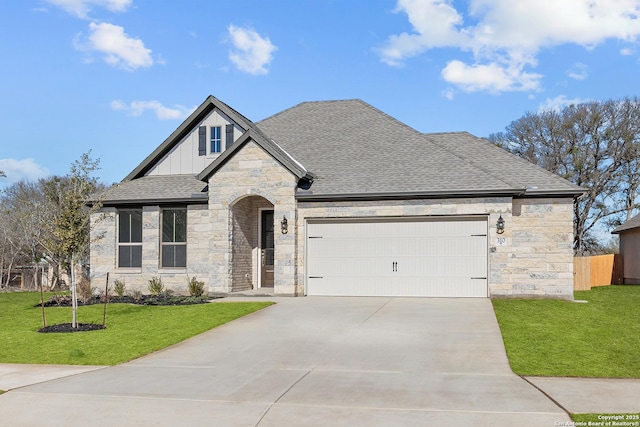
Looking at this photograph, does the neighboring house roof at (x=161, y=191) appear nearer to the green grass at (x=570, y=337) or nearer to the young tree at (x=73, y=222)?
the young tree at (x=73, y=222)

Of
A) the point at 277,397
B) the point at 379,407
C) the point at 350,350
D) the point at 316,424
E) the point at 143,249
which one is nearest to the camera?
the point at 316,424

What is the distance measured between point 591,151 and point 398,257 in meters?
29.3

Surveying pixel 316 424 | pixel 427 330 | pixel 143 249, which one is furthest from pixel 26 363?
pixel 143 249

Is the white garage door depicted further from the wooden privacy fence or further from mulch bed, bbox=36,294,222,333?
the wooden privacy fence

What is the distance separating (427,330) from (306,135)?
12837 mm

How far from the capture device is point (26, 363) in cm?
1088

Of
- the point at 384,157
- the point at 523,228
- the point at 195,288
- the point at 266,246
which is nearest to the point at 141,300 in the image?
the point at 195,288

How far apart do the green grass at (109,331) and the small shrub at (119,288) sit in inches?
119

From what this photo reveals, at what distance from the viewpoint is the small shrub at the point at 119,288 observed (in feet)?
69.8

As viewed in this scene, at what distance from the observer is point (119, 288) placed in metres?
21.3

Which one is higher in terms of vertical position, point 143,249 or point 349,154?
point 349,154

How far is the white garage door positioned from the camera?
1881 cm

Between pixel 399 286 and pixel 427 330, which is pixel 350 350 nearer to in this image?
pixel 427 330

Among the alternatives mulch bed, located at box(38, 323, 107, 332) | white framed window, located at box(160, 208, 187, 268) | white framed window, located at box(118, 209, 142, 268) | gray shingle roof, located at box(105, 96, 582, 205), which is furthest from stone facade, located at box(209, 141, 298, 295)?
mulch bed, located at box(38, 323, 107, 332)
